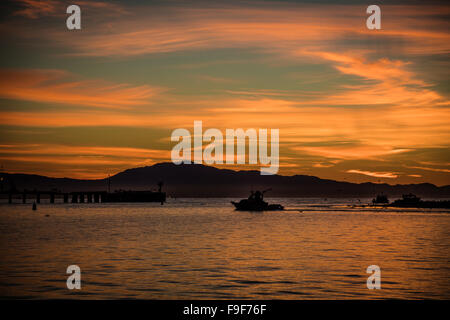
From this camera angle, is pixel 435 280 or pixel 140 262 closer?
pixel 435 280

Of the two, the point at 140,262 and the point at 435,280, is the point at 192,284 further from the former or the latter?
the point at 435,280

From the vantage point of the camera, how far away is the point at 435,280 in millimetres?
34438

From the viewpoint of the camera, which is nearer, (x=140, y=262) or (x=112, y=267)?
(x=112, y=267)

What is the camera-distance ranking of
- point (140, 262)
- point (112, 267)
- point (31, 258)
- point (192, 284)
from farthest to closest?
1. point (31, 258)
2. point (140, 262)
3. point (112, 267)
4. point (192, 284)
